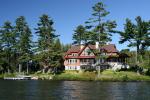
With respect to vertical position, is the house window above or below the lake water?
above

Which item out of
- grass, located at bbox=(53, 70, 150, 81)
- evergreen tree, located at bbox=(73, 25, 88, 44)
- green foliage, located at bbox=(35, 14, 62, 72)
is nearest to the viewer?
grass, located at bbox=(53, 70, 150, 81)

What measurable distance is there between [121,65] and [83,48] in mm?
13442

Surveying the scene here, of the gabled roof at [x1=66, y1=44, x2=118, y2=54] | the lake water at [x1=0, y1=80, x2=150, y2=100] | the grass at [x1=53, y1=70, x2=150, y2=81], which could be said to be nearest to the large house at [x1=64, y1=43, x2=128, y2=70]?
the gabled roof at [x1=66, y1=44, x2=118, y2=54]

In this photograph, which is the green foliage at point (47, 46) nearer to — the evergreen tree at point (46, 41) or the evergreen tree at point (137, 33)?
the evergreen tree at point (46, 41)

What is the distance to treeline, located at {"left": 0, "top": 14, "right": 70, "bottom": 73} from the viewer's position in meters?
98.9

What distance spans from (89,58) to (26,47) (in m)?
Result: 20.4

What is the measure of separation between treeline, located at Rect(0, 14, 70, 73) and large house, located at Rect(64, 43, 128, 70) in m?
8.54

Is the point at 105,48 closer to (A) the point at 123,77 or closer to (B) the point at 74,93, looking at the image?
(A) the point at 123,77

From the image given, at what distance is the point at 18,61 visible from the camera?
105375 millimetres

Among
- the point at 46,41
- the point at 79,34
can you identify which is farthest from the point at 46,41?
the point at 79,34

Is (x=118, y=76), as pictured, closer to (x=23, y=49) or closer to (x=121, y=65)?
(x=121, y=65)

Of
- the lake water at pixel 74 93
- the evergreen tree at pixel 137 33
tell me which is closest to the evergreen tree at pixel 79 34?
the evergreen tree at pixel 137 33

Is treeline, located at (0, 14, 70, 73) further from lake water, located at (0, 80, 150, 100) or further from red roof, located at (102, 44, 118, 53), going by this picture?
lake water, located at (0, 80, 150, 100)

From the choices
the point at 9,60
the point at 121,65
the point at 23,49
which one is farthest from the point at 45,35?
the point at 121,65
